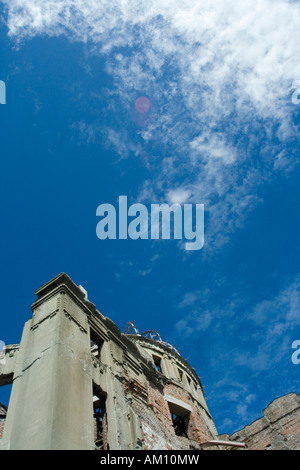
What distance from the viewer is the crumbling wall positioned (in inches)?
670

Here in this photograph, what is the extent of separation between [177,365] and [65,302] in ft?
36.3

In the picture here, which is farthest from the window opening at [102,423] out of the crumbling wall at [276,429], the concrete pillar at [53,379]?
the crumbling wall at [276,429]

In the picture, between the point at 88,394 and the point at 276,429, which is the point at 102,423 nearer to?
the point at 88,394

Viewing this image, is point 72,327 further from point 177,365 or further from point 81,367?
point 177,365

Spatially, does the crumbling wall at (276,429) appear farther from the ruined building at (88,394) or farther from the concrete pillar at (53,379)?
the concrete pillar at (53,379)

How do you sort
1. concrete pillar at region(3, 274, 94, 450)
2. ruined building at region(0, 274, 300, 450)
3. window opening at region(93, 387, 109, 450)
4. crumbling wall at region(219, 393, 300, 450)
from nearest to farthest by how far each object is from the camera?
concrete pillar at region(3, 274, 94, 450), ruined building at region(0, 274, 300, 450), window opening at region(93, 387, 109, 450), crumbling wall at region(219, 393, 300, 450)

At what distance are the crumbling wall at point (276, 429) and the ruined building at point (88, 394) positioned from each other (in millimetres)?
45

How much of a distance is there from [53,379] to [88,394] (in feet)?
4.72

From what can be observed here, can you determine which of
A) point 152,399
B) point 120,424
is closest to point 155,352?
point 152,399

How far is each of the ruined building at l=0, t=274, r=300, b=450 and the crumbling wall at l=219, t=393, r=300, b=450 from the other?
0.04m

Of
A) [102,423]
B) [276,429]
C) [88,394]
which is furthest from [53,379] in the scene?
[276,429]

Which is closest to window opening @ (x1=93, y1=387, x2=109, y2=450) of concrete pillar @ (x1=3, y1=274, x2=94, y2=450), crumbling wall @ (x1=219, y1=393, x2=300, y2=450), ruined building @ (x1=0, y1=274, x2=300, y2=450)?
ruined building @ (x1=0, y1=274, x2=300, y2=450)

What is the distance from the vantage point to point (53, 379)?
891 cm

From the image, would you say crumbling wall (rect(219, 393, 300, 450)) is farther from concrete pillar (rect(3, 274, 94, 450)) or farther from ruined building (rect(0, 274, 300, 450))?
concrete pillar (rect(3, 274, 94, 450))
